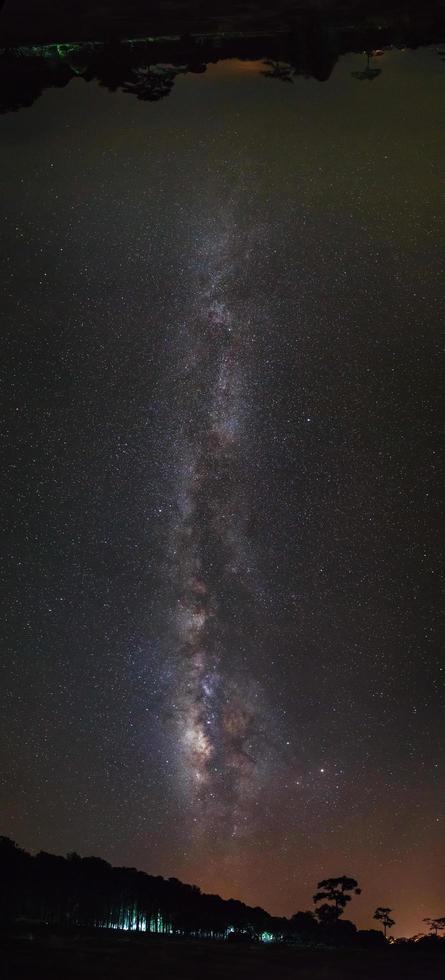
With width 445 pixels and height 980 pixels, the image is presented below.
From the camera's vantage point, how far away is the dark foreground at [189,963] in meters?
5.34

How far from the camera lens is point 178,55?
6359mm

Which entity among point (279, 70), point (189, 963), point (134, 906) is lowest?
point (134, 906)

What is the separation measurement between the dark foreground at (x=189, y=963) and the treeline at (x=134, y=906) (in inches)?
163

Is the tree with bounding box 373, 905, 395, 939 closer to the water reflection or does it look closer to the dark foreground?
the dark foreground

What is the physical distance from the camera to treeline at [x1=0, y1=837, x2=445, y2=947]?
476 inches

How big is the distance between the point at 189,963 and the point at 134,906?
8322mm

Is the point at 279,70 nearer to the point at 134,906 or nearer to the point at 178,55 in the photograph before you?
the point at 178,55

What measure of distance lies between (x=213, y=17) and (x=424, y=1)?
3.55ft

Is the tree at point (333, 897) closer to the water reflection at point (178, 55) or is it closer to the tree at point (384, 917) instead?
the tree at point (384, 917)

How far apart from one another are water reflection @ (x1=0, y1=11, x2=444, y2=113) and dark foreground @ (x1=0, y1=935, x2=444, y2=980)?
4.66m

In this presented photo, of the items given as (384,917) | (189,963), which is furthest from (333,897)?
(189,963)

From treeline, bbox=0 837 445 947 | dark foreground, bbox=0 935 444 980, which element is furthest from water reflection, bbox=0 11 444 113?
treeline, bbox=0 837 445 947

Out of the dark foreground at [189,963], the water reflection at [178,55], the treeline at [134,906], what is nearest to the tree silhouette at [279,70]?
the water reflection at [178,55]

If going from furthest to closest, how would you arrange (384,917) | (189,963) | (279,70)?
(384,917)
(279,70)
(189,963)
